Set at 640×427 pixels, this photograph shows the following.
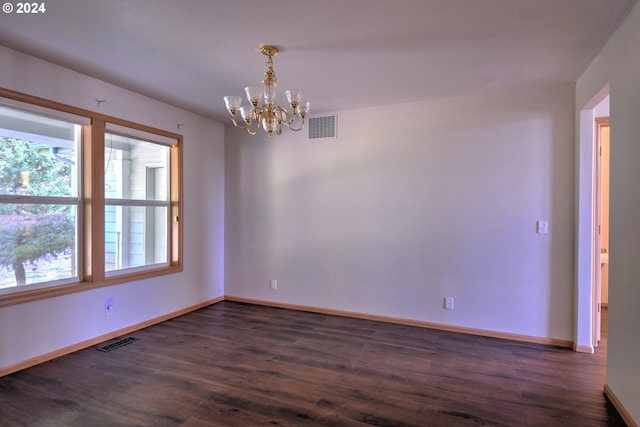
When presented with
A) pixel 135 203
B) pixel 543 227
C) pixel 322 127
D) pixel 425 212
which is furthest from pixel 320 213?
pixel 543 227

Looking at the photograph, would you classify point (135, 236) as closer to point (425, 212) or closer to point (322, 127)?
point (322, 127)

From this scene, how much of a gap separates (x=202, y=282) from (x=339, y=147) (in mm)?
2531

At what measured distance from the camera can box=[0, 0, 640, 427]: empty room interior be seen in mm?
2105

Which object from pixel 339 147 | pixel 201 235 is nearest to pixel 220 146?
pixel 201 235

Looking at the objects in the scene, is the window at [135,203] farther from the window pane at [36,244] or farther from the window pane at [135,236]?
the window pane at [36,244]

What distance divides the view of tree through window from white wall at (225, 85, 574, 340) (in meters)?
2.02

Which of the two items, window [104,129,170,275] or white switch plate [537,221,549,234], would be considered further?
window [104,129,170,275]

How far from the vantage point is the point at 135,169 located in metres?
3.72

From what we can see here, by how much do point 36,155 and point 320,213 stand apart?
281 cm

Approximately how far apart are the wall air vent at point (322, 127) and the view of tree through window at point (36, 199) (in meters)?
2.45

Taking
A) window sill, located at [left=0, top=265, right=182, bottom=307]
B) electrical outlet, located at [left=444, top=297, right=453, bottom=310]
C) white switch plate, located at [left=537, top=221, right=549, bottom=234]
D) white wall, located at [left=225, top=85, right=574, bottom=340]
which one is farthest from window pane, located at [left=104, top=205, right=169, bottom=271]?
white switch plate, located at [left=537, top=221, right=549, bottom=234]

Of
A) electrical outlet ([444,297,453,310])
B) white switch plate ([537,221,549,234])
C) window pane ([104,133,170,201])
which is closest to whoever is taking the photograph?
white switch plate ([537,221,549,234])

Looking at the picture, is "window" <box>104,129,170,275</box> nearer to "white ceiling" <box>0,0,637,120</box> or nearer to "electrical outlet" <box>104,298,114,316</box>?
"electrical outlet" <box>104,298,114,316</box>

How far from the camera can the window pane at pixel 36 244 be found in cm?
267
